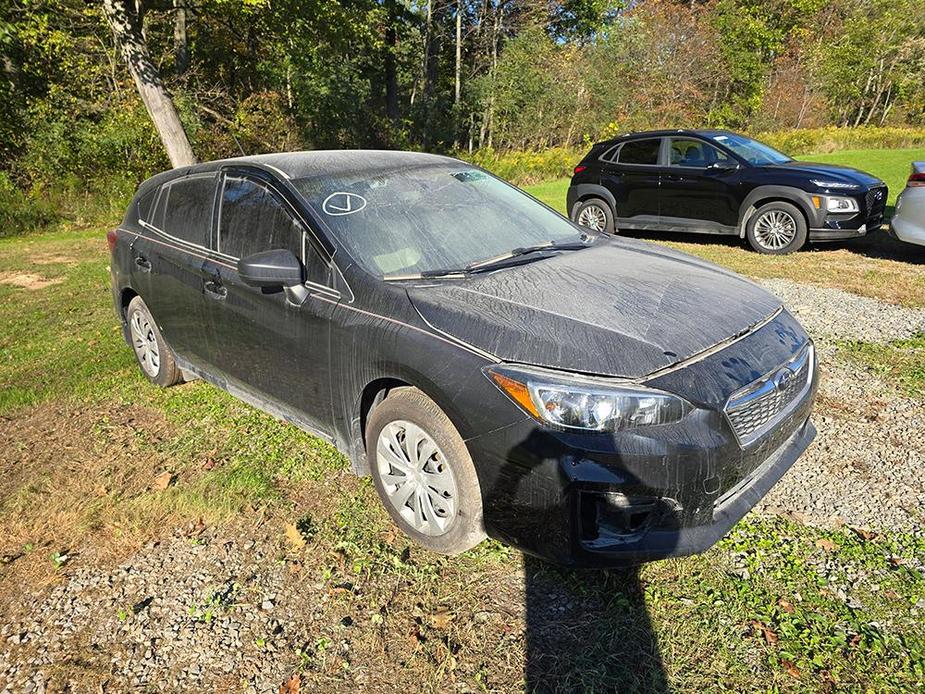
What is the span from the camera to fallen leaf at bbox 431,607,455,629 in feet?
7.84

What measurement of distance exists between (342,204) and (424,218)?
446mm

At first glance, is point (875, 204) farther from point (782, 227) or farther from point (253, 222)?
point (253, 222)

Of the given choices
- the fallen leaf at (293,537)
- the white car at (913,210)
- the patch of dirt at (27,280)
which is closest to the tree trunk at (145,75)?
the patch of dirt at (27,280)

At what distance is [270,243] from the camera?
3.27 m

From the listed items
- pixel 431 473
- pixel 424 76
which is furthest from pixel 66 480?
pixel 424 76

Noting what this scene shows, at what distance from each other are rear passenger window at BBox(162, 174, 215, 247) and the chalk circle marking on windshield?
1047mm

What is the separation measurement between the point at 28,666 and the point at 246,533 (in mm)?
957

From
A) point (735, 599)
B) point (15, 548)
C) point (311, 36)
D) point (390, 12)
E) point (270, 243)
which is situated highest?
point (390, 12)

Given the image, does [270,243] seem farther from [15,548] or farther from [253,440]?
[15,548]

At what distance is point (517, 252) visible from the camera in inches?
131

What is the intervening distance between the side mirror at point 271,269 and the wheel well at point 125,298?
224 centimetres

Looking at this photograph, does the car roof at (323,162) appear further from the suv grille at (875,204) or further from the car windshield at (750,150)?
the suv grille at (875,204)

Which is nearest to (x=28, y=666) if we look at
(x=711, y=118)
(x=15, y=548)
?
(x=15, y=548)

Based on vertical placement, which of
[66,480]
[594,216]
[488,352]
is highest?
[488,352]
